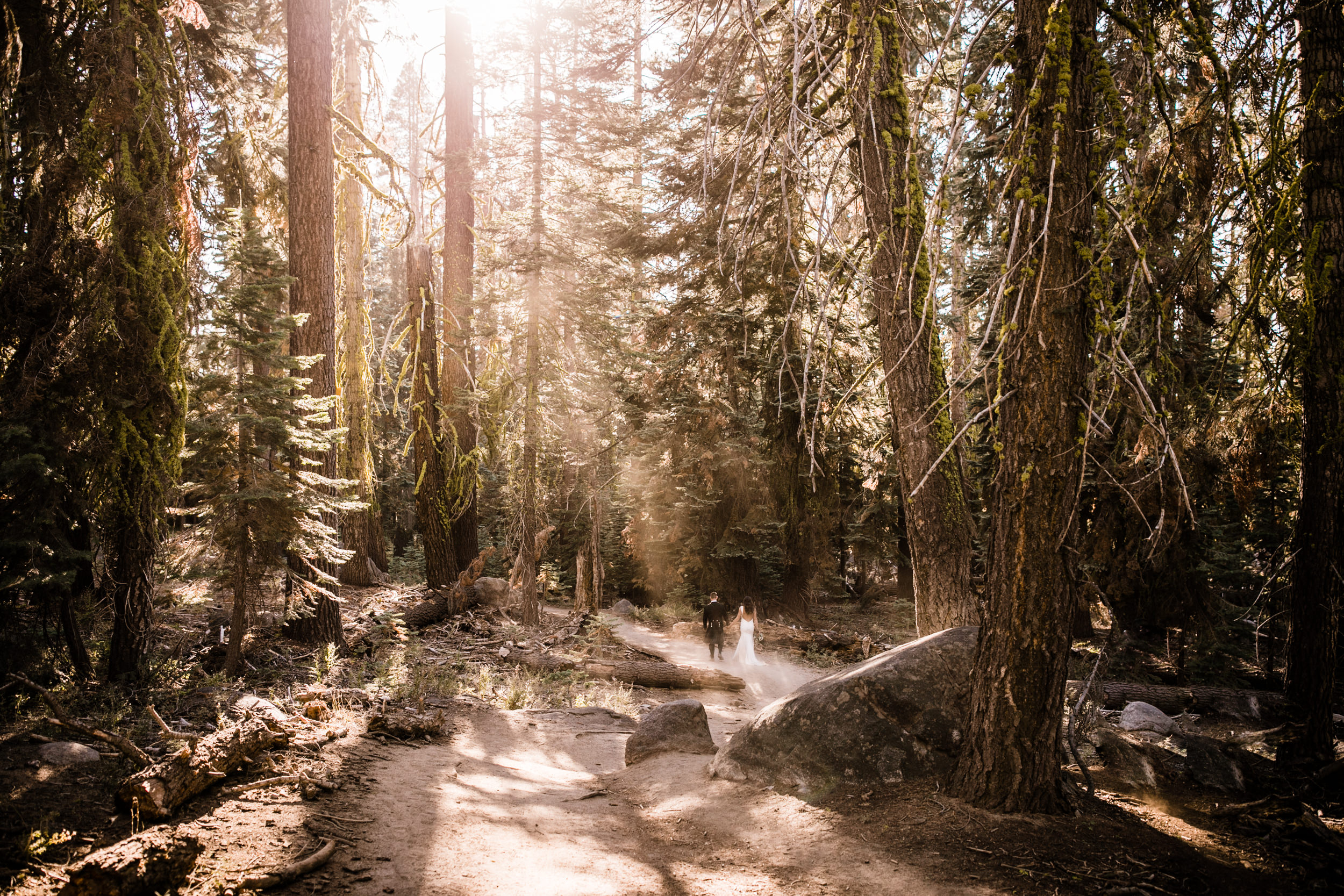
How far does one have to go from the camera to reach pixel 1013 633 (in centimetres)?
383

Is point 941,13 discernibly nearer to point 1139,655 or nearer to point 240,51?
point 240,51

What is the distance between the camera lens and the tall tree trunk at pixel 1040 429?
375 cm

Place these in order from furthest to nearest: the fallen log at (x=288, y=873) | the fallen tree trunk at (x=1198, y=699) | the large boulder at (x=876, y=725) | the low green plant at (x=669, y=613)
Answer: the low green plant at (x=669, y=613), the fallen tree trunk at (x=1198, y=699), the large boulder at (x=876, y=725), the fallen log at (x=288, y=873)

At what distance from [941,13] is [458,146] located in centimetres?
919

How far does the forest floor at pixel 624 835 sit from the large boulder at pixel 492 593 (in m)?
7.49

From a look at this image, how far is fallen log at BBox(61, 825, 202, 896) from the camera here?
2.85 meters

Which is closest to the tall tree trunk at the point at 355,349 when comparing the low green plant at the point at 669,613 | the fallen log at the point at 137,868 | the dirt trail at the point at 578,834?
the low green plant at the point at 669,613

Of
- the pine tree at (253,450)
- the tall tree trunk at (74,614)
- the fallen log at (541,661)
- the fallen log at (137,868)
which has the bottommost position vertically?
the fallen log at (541,661)

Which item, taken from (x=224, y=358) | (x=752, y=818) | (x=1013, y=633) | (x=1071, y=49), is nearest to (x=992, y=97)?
(x=1071, y=49)

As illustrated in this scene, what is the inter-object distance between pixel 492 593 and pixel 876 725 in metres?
10.3

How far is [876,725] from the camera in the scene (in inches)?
186

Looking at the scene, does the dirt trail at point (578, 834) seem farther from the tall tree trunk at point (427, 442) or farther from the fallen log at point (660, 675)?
the tall tree trunk at point (427, 442)

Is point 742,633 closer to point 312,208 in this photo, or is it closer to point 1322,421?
point 1322,421

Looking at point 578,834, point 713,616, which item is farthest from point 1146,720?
point 713,616
